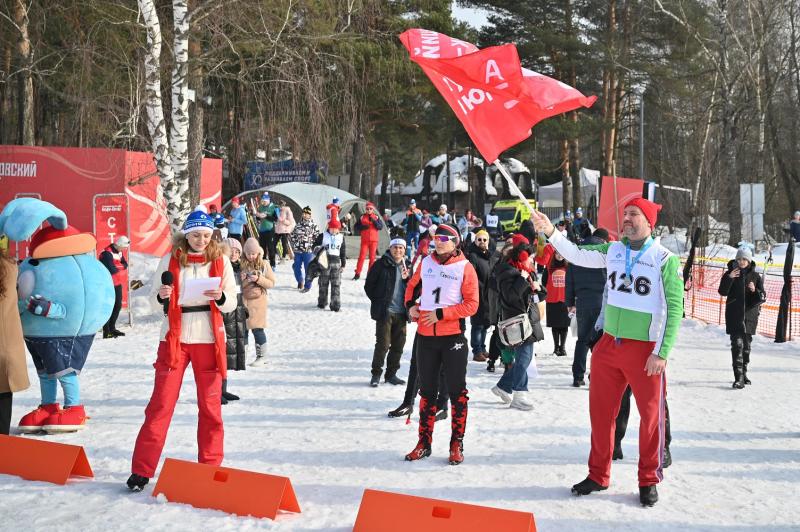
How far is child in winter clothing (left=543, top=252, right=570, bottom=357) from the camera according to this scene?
37.7 ft

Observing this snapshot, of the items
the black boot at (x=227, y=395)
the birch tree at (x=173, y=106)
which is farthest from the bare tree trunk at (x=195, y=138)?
the black boot at (x=227, y=395)

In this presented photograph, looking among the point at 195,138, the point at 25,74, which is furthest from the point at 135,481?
the point at 25,74

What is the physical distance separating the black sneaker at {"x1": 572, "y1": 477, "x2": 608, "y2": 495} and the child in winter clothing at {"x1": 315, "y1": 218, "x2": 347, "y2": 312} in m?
9.96

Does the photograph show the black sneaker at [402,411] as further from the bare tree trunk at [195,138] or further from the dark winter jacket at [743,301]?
the bare tree trunk at [195,138]

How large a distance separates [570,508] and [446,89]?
10.9 ft

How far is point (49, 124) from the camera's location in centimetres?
2706

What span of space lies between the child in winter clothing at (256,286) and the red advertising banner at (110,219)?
4.77m

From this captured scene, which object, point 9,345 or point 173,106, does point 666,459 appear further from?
point 173,106

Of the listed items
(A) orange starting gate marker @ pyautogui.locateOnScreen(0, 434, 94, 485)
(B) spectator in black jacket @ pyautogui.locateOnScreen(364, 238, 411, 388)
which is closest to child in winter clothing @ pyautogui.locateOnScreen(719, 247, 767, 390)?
(B) spectator in black jacket @ pyautogui.locateOnScreen(364, 238, 411, 388)

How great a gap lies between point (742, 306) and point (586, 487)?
16.9 ft

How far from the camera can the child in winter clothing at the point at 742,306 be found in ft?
32.2

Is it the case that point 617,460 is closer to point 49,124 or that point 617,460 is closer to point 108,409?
point 108,409

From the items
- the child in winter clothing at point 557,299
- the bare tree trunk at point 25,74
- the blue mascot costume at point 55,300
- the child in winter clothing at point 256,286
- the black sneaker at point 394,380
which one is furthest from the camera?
the bare tree trunk at point 25,74

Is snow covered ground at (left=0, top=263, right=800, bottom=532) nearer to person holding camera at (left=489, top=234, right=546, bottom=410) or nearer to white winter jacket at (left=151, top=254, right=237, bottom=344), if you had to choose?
person holding camera at (left=489, top=234, right=546, bottom=410)
